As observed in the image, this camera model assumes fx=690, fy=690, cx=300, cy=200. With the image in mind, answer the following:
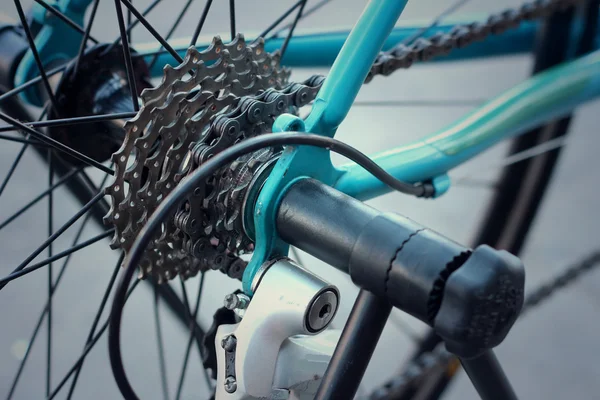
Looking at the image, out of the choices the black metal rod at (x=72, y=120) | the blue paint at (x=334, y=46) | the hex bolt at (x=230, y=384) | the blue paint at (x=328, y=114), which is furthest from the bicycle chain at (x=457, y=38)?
the hex bolt at (x=230, y=384)

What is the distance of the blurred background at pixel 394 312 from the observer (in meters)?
1.26

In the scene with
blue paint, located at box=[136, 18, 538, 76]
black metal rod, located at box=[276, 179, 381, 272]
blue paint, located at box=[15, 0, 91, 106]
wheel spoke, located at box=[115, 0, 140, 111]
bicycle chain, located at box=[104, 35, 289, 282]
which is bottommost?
black metal rod, located at box=[276, 179, 381, 272]

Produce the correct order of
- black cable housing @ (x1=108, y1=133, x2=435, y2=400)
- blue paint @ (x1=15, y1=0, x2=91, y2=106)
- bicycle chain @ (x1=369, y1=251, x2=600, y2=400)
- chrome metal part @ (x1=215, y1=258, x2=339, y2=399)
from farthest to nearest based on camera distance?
bicycle chain @ (x1=369, y1=251, x2=600, y2=400)
blue paint @ (x1=15, y1=0, x2=91, y2=106)
chrome metal part @ (x1=215, y1=258, x2=339, y2=399)
black cable housing @ (x1=108, y1=133, x2=435, y2=400)

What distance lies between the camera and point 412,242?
0.43m

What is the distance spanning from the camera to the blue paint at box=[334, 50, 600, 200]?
0.65 m

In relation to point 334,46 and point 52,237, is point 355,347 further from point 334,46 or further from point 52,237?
point 334,46

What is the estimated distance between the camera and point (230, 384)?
0.51 meters

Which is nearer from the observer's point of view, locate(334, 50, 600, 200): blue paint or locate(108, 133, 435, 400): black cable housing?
Result: locate(108, 133, 435, 400): black cable housing

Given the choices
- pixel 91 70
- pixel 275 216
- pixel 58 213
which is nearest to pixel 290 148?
pixel 275 216

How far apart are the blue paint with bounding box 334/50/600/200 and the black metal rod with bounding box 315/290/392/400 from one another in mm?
158

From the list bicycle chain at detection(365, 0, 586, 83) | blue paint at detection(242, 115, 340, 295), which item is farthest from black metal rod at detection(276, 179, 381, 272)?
bicycle chain at detection(365, 0, 586, 83)

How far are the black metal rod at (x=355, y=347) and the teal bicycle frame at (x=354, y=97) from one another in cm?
10

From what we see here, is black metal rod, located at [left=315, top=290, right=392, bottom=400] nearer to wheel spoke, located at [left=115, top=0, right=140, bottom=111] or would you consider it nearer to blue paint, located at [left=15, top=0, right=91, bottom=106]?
wheel spoke, located at [left=115, top=0, right=140, bottom=111]

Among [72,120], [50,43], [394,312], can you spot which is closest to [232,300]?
[72,120]
